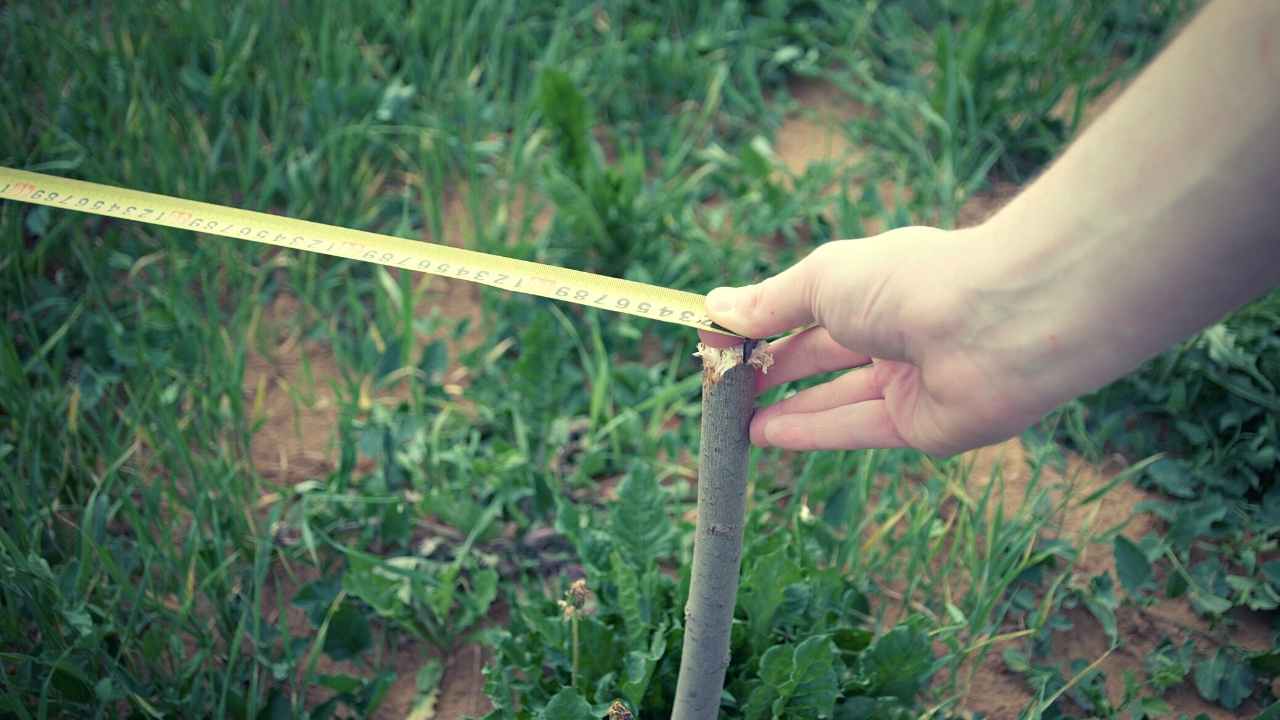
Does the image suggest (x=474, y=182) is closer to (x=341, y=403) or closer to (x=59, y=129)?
(x=341, y=403)

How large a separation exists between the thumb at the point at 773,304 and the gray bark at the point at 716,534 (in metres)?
0.03

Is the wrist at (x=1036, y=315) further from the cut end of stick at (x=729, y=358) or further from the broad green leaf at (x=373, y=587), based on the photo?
the broad green leaf at (x=373, y=587)

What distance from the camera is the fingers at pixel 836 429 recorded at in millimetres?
1424

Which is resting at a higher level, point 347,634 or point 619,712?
point 619,712

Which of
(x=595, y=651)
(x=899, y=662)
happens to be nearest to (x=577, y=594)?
(x=595, y=651)

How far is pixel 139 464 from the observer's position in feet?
7.45

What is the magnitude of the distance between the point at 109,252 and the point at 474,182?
97 cm

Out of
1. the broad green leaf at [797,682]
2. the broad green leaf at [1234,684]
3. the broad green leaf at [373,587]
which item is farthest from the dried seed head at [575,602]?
the broad green leaf at [1234,684]

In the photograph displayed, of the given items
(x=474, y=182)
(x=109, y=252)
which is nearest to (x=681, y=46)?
(x=474, y=182)

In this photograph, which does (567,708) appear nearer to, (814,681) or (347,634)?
(814,681)

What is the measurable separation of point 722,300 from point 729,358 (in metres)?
0.08

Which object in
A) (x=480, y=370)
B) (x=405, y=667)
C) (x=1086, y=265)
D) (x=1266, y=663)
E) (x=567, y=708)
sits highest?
(x=1086, y=265)

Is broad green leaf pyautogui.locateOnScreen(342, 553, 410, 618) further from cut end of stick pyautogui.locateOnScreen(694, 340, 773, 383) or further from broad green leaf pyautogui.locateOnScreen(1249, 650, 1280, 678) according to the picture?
broad green leaf pyautogui.locateOnScreen(1249, 650, 1280, 678)

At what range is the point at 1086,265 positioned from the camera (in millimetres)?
1040
